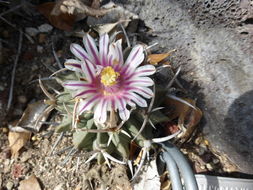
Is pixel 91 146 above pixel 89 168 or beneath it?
above

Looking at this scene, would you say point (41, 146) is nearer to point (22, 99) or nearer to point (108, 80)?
point (22, 99)

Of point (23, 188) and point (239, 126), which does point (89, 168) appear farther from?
point (239, 126)

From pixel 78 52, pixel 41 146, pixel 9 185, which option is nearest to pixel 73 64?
pixel 78 52

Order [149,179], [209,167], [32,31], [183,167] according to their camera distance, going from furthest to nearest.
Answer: [32,31], [209,167], [149,179], [183,167]

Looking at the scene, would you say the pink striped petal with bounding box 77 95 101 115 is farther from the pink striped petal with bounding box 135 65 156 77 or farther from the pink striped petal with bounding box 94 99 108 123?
the pink striped petal with bounding box 135 65 156 77

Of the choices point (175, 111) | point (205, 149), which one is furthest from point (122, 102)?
point (205, 149)

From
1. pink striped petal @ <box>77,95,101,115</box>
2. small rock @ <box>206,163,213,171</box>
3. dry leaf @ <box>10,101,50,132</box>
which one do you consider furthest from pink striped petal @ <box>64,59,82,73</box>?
small rock @ <box>206,163,213,171</box>

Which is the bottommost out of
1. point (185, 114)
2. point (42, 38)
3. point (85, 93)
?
point (185, 114)
